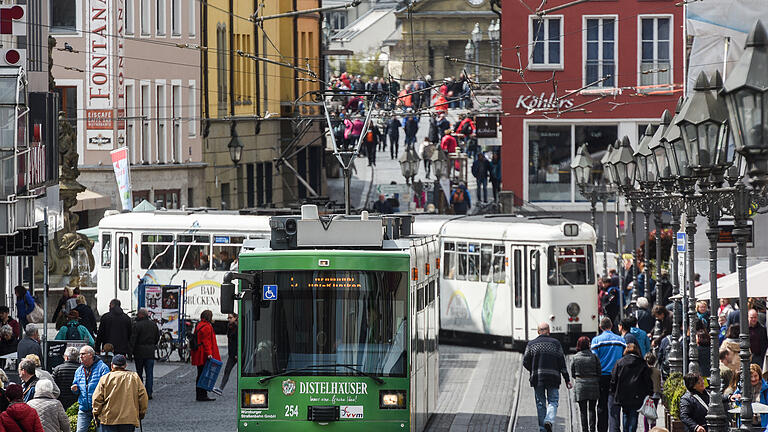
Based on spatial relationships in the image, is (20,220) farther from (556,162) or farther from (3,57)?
(556,162)

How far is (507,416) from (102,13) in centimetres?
2615

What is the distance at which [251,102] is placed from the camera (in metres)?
61.1

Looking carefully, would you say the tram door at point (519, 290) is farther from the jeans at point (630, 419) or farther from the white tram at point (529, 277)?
the jeans at point (630, 419)

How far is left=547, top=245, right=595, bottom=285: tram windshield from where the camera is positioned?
3258 centimetres

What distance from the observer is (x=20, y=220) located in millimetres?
27109

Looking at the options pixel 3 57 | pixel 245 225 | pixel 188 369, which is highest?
pixel 3 57

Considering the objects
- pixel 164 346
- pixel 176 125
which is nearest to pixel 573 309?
pixel 164 346

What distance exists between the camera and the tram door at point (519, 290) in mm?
32750

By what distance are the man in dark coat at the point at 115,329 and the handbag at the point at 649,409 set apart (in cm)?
923

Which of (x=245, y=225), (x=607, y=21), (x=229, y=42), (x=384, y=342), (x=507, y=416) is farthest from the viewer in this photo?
(x=229, y=42)

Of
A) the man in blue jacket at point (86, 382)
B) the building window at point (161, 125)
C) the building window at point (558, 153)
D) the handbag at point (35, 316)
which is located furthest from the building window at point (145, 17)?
the man in blue jacket at point (86, 382)

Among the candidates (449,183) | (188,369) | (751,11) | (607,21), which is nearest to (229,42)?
(449,183)

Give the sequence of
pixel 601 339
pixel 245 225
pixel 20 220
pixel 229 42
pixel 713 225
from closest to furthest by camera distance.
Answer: pixel 713 225 < pixel 601 339 < pixel 20 220 < pixel 245 225 < pixel 229 42

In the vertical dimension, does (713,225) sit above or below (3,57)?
below
